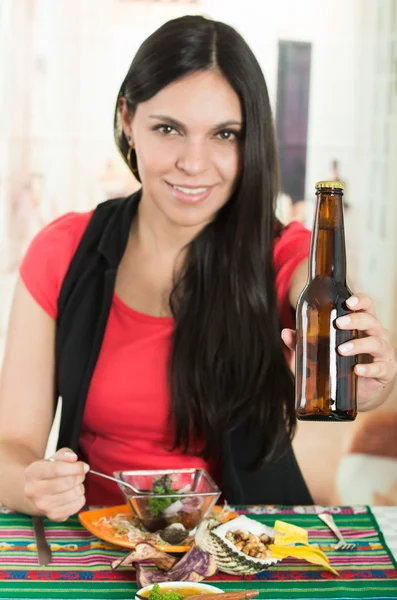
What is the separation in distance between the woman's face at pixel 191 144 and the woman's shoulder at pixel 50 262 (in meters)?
0.25

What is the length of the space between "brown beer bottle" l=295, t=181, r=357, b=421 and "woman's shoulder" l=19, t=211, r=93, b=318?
795 millimetres

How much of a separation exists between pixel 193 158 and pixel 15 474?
68cm

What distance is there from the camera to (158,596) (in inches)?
39.8

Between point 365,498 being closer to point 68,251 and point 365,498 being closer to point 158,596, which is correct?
point 68,251

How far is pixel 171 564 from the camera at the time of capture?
45.7 inches

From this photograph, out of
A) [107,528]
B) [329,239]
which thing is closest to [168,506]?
[107,528]

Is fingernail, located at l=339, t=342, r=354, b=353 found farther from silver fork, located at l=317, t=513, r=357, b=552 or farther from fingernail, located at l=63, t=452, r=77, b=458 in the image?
fingernail, located at l=63, t=452, r=77, b=458

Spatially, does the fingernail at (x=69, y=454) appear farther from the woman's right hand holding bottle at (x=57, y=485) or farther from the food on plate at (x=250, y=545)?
the food on plate at (x=250, y=545)

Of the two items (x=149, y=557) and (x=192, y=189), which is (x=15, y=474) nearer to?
(x=149, y=557)

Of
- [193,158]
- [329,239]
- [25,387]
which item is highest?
[193,158]

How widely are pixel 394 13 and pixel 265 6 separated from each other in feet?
1.56

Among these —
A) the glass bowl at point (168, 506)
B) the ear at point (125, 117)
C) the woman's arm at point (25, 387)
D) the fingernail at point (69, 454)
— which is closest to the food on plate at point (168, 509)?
the glass bowl at point (168, 506)

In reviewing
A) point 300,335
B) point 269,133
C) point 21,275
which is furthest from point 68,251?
point 300,335

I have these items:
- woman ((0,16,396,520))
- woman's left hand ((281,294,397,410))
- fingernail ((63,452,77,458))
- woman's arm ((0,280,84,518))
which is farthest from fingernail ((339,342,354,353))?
woman's arm ((0,280,84,518))
